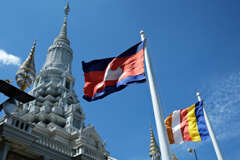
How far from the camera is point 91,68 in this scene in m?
14.2

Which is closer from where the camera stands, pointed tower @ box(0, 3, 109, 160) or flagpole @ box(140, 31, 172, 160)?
flagpole @ box(140, 31, 172, 160)

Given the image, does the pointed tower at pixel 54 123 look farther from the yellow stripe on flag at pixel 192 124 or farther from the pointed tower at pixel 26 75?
the yellow stripe on flag at pixel 192 124

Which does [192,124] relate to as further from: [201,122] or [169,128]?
[169,128]

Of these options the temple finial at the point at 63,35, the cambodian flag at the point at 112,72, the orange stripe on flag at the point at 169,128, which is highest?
the temple finial at the point at 63,35

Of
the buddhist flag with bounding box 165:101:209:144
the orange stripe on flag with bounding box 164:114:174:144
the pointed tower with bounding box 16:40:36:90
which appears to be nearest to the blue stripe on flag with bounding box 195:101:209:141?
the buddhist flag with bounding box 165:101:209:144

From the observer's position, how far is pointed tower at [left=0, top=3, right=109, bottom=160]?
1595cm

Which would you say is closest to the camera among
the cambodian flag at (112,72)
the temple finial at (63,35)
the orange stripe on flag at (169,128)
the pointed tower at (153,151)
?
the cambodian flag at (112,72)

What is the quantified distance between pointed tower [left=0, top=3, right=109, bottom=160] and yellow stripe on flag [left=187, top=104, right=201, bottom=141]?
25.9 ft

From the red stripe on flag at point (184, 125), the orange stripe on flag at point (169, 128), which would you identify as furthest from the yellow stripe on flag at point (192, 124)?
the orange stripe on flag at point (169, 128)

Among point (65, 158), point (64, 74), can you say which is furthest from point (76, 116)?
point (65, 158)

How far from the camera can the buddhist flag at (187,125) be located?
1647 cm

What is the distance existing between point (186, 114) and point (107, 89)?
7.17 meters

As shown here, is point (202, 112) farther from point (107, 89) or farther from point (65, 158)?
point (65, 158)

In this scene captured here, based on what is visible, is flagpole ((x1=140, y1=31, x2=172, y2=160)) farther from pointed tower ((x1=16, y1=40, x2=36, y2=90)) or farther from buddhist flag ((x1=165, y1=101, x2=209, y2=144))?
pointed tower ((x1=16, y1=40, x2=36, y2=90))
